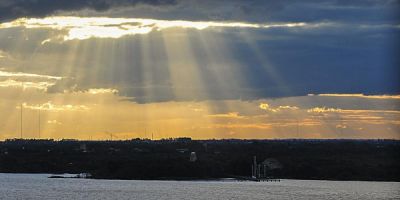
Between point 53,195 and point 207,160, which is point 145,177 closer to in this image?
point 207,160

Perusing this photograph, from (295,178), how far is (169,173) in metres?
23.1

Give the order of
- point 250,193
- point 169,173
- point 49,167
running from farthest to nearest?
point 49,167, point 169,173, point 250,193

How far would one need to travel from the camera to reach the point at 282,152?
18400 centimetres

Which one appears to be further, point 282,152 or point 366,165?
point 282,152

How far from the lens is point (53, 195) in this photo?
108m

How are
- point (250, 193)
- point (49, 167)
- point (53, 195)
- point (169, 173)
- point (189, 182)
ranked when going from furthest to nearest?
point (49, 167) → point (169, 173) → point (189, 182) → point (250, 193) → point (53, 195)

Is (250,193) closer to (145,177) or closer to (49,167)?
(145,177)

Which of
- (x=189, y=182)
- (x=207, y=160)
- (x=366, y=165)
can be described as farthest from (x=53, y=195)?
(x=366, y=165)

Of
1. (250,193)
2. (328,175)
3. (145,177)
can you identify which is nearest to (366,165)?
(328,175)

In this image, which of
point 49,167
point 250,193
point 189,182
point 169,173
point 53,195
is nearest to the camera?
point 53,195

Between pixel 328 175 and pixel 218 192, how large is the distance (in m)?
48.1

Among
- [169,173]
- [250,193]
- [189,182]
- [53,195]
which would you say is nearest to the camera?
[53,195]

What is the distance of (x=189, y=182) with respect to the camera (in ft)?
486

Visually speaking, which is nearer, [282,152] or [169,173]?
[169,173]
